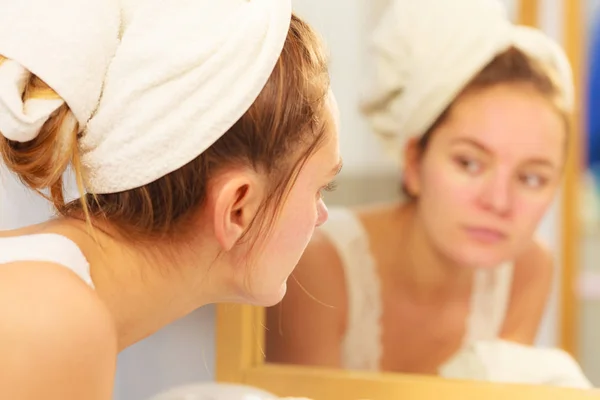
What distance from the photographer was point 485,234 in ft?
3.04

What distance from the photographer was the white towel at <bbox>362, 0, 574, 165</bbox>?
91 cm

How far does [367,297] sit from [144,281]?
0.35 meters

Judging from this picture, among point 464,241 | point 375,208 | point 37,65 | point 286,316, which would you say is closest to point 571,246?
point 464,241

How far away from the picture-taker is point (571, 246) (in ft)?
2.99

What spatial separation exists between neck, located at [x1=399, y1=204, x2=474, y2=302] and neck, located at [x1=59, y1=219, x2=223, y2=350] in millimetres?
299

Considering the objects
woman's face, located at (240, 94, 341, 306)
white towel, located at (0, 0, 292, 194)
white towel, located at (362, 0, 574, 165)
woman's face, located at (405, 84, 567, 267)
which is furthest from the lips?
white towel, located at (0, 0, 292, 194)

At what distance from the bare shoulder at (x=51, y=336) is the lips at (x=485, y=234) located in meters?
0.48

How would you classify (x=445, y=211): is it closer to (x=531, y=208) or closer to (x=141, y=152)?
(x=531, y=208)

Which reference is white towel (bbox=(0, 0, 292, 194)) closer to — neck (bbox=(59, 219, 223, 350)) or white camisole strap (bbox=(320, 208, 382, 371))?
neck (bbox=(59, 219, 223, 350))

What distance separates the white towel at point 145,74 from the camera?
0.61 meters

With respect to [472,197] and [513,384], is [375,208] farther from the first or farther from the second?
[513,384]

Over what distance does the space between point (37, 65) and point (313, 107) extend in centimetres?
23

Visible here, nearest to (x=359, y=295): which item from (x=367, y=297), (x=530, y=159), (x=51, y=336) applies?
(x=367, y=297)

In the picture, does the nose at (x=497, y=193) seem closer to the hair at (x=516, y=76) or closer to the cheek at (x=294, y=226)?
the hair at (x=516, y=76)
